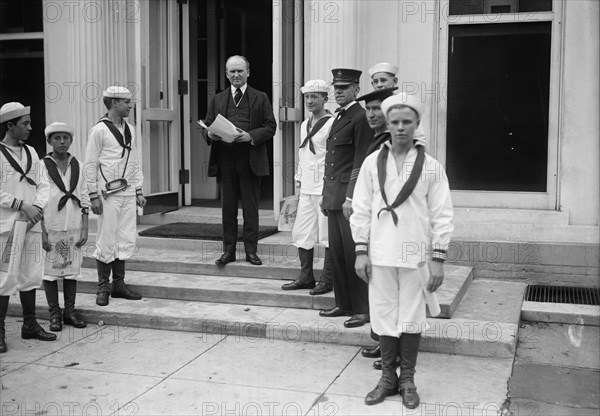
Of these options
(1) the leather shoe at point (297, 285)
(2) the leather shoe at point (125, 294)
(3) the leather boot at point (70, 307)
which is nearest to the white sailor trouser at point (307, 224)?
(1) the leather shoe at point (297, 285)

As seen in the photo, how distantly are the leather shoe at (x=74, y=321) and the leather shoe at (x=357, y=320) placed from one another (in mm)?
2432

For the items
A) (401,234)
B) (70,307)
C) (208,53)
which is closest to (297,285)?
(70,307)

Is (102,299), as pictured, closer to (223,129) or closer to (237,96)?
(223,129)

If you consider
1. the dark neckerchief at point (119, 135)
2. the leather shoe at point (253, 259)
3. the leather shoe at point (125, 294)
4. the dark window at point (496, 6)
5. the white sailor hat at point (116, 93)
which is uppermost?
the dark window at point (496, 6)

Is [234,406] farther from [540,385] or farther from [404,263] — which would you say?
[540,385]

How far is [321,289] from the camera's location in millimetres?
7098

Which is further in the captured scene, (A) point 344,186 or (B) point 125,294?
(B) point 125,294

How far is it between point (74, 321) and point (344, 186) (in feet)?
9.09

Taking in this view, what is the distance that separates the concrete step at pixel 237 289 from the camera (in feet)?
23.1

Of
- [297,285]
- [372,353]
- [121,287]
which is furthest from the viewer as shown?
[121,287]

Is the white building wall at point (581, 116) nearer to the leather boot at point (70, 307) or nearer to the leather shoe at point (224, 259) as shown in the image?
the leather shoe at point (224, 259)

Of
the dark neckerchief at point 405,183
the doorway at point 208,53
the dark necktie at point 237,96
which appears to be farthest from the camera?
the doorway at point 208,53

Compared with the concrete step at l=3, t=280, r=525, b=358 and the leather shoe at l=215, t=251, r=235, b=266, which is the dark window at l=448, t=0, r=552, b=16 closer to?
the concrete step at l=3, t=280, r=525, b=358

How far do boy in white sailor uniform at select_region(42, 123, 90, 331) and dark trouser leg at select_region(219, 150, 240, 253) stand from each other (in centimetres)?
157
